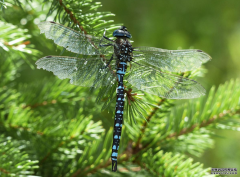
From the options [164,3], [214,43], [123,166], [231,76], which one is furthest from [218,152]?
[123,166]

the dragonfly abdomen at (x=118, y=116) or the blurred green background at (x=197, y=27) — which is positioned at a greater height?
the blurred green background at (x=197, y=27)

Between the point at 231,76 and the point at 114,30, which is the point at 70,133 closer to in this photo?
the point at 114,30

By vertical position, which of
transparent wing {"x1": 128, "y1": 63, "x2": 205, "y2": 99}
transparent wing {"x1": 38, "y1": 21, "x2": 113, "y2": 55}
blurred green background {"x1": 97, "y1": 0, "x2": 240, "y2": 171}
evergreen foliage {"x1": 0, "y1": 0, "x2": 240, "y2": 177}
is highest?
blurred green background {"x1": 97, "y1": 0, "x2": 240, "y2": 171}

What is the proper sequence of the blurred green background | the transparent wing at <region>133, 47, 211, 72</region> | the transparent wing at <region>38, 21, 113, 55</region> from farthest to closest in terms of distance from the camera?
the blurred green background
the transparent wing at <region>133, 47, 211, 72</region>
the transparent wing at <region>38, 21, 113, 55</region>

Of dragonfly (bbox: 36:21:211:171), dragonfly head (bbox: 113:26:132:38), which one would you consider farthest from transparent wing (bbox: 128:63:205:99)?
dragonfly head (bbox: 113:26:132:38)

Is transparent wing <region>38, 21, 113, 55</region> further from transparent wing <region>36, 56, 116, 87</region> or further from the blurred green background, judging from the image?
the blurred green background

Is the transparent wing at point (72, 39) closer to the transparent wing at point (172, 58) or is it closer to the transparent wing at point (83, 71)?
the transparent wing at point (83, 71)

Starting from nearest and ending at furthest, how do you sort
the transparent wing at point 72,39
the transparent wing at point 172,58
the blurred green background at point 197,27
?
1. the transparent wing at point 72,39
2. the transparent wing at point 172,58
3. the blurred green background at point 197,27

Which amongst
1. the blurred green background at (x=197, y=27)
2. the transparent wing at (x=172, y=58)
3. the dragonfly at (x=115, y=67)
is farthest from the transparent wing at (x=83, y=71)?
the blurred green background at (x=197, y=27)

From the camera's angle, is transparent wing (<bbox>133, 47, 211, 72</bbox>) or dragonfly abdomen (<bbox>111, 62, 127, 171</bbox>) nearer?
dragonfly abdomen (<bbox>111, 62, 127, 171</bbox>)

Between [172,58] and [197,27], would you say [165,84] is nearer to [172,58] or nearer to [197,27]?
[172,58]
